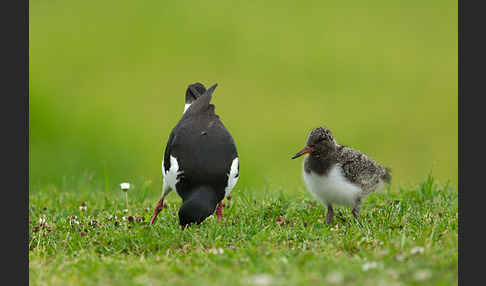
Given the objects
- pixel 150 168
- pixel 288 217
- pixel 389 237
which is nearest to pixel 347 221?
pixel 288 217

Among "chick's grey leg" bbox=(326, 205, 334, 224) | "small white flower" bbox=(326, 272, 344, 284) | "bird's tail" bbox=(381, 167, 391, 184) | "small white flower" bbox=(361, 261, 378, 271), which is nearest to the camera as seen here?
"small white flower" bbox=(326, 272, 344, 284)

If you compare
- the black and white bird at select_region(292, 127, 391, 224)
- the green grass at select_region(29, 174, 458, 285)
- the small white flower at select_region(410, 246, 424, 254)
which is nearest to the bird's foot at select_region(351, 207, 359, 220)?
the black and white bird at select_region(292, 127, 391, 224)

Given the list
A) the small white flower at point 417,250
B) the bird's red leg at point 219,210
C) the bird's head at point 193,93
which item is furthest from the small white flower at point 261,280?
the bird's head at point 193,93

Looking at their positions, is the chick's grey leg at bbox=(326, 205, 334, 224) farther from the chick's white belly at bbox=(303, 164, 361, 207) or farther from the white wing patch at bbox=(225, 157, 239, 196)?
the white wing patch at bbox=(225, 157, 239, 196)

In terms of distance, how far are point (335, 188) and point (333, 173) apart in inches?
7.5

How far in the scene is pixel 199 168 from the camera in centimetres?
746

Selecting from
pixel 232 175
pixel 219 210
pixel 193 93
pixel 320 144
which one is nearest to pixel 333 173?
pixel 320 144

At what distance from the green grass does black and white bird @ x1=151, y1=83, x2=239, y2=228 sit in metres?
0.25

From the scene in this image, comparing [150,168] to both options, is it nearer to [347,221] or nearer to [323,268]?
[347,221]

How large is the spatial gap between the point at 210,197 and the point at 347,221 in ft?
5.94

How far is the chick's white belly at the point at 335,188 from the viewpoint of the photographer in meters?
7.50

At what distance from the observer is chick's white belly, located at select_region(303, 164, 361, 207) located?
750 cm

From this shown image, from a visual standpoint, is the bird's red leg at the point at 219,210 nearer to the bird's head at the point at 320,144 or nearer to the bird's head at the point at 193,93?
the bird's head at the point at 320,144

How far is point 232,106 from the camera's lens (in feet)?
60.7
